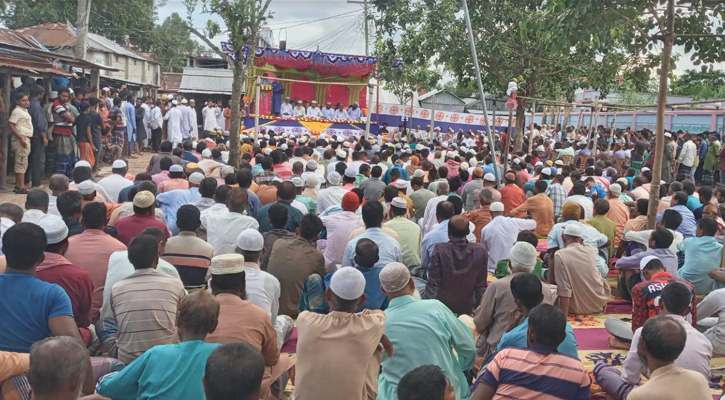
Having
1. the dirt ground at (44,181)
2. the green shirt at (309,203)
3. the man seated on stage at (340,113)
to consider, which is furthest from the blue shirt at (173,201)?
the man seated on stage at (340,113)

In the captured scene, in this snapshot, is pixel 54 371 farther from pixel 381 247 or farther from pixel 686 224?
pixel 686 224

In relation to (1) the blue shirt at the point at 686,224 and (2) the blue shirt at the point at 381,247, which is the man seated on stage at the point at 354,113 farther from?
(2) the blue shirt at the point at 381,247

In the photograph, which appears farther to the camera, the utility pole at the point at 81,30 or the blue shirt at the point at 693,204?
the utility pole at the point at 81,30

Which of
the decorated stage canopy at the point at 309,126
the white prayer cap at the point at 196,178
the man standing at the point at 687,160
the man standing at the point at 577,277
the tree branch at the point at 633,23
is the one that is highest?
the tree branch at the point at 633,23

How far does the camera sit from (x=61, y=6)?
1337 inches

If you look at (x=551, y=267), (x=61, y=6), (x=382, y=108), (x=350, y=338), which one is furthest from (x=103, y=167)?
(x=61, y=6)

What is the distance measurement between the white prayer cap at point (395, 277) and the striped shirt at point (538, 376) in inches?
29.8

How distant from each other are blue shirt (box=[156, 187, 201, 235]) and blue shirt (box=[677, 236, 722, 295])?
5.14 metres

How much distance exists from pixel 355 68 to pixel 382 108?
364cm

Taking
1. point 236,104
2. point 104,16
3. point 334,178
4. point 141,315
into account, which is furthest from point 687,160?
point 104,16

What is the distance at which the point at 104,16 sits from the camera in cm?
3706

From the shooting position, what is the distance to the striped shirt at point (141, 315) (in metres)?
3.98

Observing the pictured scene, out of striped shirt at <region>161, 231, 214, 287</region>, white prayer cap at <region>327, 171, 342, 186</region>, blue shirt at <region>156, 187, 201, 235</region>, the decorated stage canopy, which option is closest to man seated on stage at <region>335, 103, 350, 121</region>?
the decorated stage canopy

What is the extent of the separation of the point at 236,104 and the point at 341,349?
757 cm
